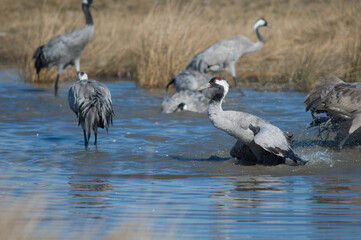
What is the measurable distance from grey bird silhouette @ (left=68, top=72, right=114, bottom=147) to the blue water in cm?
30

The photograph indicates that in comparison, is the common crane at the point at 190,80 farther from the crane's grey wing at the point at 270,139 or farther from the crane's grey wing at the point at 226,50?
the crane's grey wing at the point at 270,139

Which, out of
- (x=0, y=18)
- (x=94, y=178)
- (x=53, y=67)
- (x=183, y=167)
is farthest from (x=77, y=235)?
(x=0, y=18)

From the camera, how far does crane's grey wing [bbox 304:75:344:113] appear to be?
8.15 m

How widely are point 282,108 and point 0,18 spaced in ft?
52.5

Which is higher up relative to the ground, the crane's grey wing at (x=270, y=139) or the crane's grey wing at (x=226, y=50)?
the crane's grey wing at (x=226, y=50)

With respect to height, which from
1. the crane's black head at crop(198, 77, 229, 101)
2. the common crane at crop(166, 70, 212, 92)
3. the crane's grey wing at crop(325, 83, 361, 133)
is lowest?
the common crane at crop(166, 70, 212, 92)

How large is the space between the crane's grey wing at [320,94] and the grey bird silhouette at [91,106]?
8.66ft

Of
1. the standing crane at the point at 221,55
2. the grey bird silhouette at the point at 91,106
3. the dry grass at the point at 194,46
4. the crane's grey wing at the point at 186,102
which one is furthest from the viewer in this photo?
the standing crane at the point at 221,55

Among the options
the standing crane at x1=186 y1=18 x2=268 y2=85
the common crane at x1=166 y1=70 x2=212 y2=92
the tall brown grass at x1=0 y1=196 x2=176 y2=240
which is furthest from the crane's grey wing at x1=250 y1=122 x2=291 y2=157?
the standing crane at x1=186 y1=18 x2=268 y2=85

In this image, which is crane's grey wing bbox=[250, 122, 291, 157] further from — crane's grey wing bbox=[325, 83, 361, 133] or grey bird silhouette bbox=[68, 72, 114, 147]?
grey bird silhouette bbox=[68, 72, 114, 147]

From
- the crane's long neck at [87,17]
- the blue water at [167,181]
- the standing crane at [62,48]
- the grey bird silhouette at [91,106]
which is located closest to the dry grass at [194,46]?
the crane's long neck at [87,17]

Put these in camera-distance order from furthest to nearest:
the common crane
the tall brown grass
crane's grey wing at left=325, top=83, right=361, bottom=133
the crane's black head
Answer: the common crane
crane's grey wing at left=325, top=83, right=361, bottom=133
the crane's black head
the tall brown grass

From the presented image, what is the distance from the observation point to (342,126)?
848 cm

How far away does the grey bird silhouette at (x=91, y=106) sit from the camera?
29.1 feet
